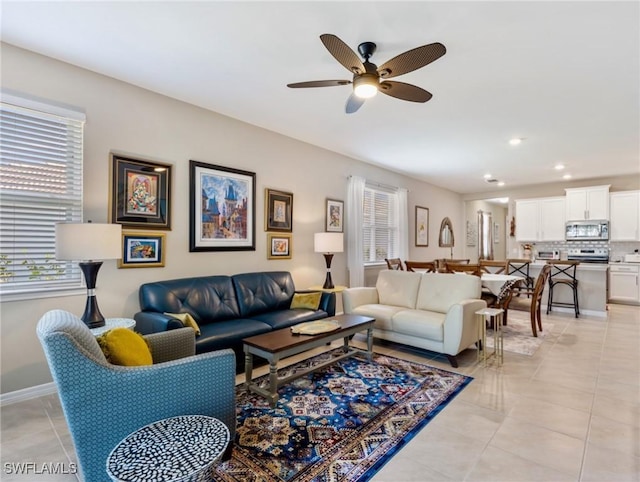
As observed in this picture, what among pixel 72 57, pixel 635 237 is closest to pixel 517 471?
pixel 72 57

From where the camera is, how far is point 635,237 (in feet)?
21.8


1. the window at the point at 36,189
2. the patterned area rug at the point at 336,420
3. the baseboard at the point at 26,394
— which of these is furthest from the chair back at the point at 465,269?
the baseboard at the point at 26,394

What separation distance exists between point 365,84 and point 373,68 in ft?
0.44

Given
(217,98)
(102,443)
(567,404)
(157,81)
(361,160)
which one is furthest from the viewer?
(361,160)

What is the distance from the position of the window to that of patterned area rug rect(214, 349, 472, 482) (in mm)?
1943

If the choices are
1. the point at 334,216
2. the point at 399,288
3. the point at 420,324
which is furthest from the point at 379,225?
the point at 420,324

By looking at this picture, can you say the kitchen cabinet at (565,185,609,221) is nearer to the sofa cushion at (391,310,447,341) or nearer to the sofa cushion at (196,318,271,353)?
the sofa cushion at (391,310,447,341)

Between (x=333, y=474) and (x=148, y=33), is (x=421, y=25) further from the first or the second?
(x=333, y=474)

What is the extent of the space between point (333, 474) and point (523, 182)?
8064mm

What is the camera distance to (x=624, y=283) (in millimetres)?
6758

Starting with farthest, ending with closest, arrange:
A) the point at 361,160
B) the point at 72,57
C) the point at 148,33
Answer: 1. the point at 361,160
2. the point at 72,57
3. the point at 148,33

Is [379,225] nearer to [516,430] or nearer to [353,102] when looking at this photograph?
[353,102]

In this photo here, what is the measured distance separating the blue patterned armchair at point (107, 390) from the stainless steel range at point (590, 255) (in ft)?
27.7

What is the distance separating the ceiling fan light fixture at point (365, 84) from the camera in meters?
2.37
